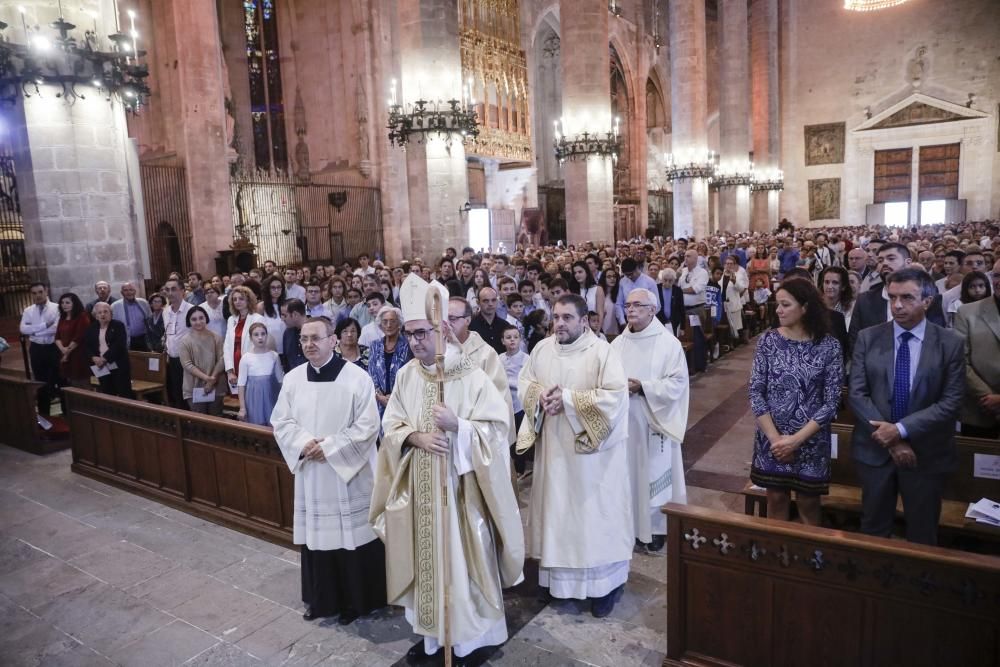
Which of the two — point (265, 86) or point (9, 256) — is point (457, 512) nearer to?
point (9, 256)

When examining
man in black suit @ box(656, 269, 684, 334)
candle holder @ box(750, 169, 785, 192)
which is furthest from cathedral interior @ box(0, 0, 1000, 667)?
man in black suit @ box(656, 269, 684, 334)

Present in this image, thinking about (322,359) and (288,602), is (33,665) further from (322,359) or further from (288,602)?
(322,359)

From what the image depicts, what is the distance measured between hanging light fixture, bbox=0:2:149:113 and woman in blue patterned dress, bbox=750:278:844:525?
883 cm

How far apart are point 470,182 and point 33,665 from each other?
22.7 m

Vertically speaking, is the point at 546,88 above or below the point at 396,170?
above

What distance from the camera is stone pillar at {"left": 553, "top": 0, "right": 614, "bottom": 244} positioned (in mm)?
17438

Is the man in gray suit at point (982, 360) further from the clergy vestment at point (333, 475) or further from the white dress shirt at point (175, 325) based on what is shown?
the white dress shirt at point (175, 325)

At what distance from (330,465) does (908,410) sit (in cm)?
320

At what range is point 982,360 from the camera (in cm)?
472

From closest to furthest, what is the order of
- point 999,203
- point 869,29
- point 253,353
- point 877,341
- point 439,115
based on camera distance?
1. point 877,341
2. point 253,353
3. point 439,115
4. point 999,203
5. point 869,29

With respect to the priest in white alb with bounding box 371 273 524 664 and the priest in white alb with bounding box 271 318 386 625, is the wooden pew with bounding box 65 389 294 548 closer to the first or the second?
the priest in white alb with bounding box 271 318 386 625

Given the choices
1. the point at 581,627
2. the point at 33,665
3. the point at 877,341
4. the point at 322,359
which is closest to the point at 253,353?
the point at 322,359

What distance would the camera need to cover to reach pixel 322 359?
411 cm

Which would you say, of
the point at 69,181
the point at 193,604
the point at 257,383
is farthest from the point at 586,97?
the point at 193,604
